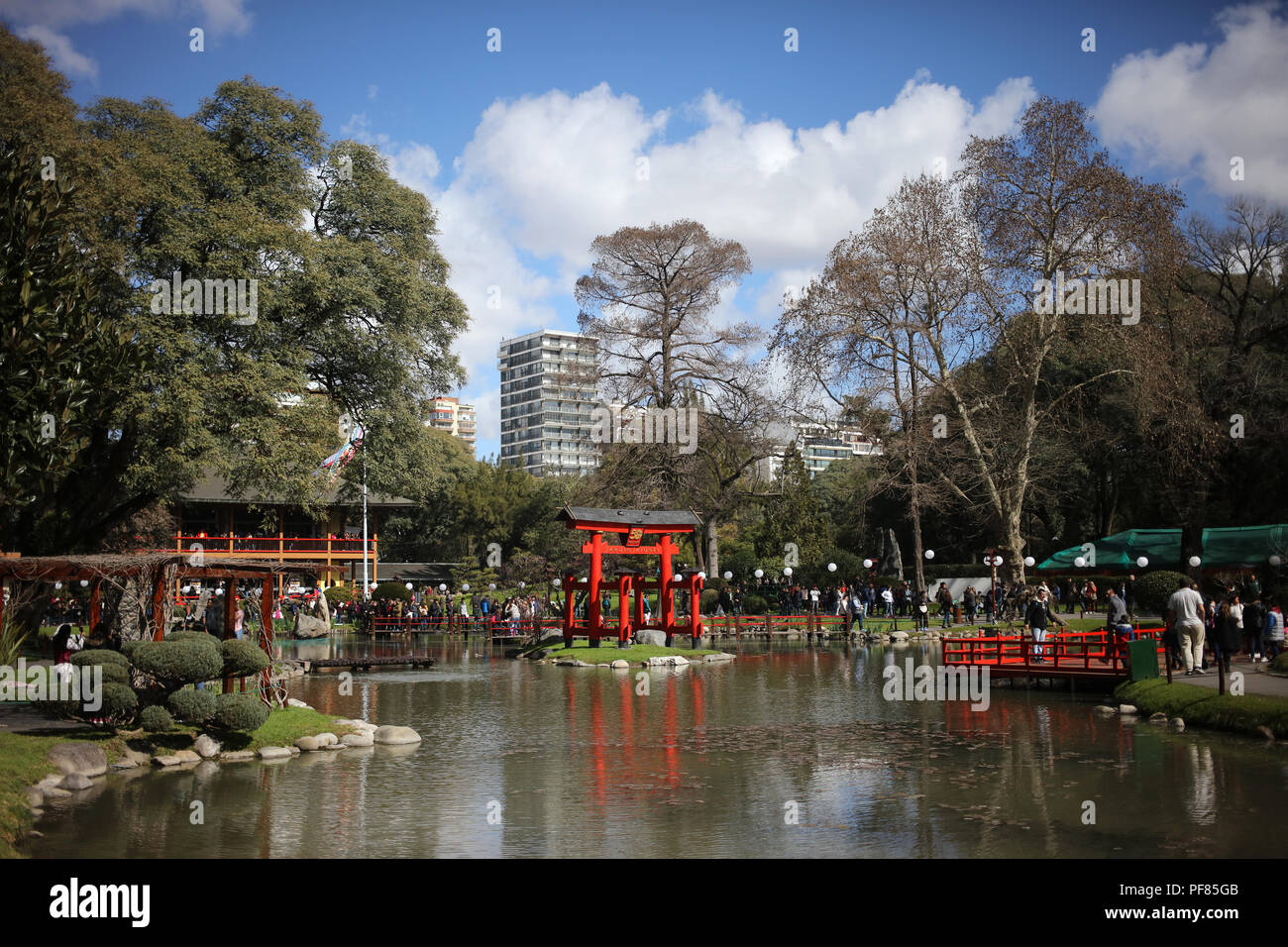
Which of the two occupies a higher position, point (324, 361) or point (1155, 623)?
point (324, 361)

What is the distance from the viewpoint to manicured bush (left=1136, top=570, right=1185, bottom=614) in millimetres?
34156

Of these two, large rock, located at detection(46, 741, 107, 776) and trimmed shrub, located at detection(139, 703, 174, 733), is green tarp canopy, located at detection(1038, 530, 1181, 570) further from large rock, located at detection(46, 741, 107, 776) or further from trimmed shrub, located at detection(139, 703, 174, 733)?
large rock, located at detection(46, 741, 107, 776)

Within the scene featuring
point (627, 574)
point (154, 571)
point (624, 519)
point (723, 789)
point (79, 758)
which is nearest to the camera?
point (723, 789)

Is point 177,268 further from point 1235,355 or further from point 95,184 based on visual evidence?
point 1235,355

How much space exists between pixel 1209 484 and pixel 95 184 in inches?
1596

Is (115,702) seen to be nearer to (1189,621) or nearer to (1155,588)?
(1189,621)

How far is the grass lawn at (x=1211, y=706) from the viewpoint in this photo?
1512 cm

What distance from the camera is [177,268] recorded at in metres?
25.9

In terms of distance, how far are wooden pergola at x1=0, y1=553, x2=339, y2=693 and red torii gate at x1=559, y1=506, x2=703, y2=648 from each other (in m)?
14.5

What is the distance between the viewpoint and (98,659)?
15.1 m

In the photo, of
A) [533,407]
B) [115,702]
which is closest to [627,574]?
[115,702]

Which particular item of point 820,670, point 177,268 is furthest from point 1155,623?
point 177,268

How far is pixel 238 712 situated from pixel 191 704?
25.9 inches
